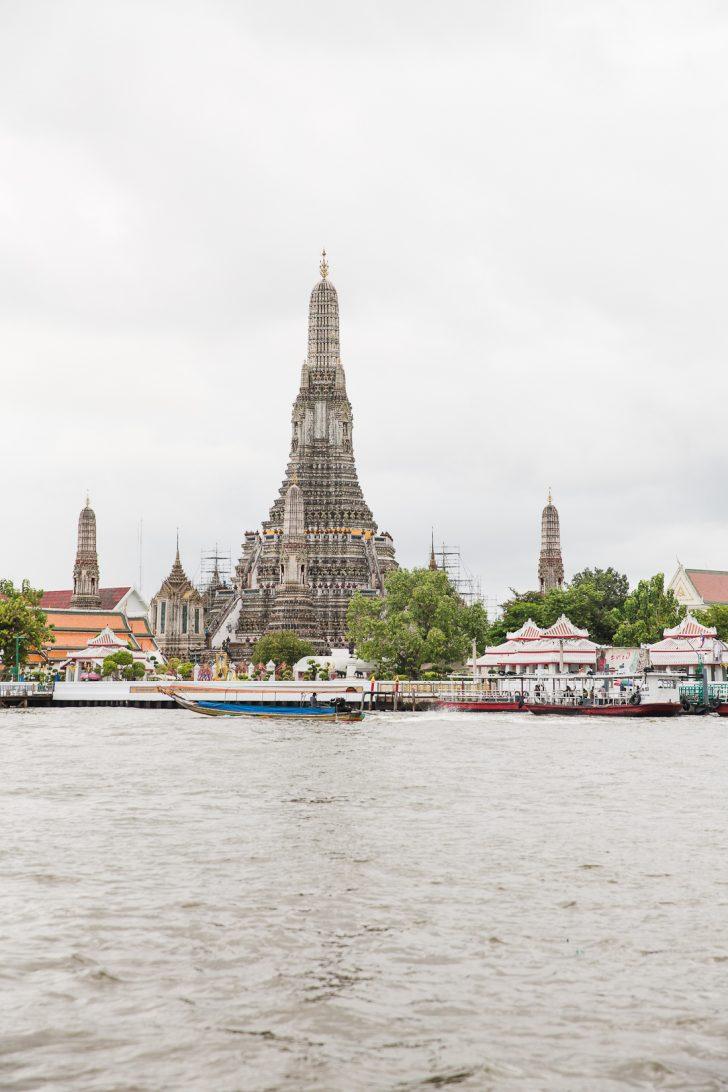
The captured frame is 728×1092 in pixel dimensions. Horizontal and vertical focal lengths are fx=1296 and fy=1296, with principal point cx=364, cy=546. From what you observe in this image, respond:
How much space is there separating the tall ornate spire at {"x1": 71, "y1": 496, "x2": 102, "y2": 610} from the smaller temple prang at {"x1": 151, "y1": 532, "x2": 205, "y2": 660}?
6442 millimetres

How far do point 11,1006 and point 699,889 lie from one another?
9.12m

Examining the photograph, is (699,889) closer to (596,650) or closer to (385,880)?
(385,880)

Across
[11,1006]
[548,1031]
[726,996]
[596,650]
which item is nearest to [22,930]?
[11,1006]

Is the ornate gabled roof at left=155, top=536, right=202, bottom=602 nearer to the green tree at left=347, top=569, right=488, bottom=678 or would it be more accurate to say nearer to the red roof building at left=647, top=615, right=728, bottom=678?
the green tree at left=347, top=569, right=488, bottom=678

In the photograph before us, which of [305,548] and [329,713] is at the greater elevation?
[305,548]

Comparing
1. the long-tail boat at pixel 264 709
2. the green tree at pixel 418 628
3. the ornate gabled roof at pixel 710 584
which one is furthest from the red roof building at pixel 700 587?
the long-tail boat at pixel 264 709

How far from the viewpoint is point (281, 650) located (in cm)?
10612

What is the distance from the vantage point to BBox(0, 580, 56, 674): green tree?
84062mm

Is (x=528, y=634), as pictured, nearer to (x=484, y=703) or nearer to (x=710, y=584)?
(x=484, y=703)

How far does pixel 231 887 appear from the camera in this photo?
16.6 meters

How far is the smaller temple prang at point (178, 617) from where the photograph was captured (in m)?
130

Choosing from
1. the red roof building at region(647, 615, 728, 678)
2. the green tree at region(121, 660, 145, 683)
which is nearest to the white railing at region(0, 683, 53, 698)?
the green tree at region(121, 660, 145, 683)

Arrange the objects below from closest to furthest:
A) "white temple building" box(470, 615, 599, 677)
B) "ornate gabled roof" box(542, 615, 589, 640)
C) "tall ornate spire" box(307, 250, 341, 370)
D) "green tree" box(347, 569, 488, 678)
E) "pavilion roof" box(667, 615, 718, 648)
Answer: "pavilion roof" box(667, 615, 718, 648), "white temple building" box(470, 615, 599, 677), "ornate gabled roof" box(542, 615, 589, 640), "green tree" box(347, 569, 488, 678), "tall ornate spire" box(307, 250, 341, 370)

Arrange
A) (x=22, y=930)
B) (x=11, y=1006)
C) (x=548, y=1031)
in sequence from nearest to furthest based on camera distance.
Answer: (x=548, y=1031), (x=11, y=1006), (x=22, y=930)
